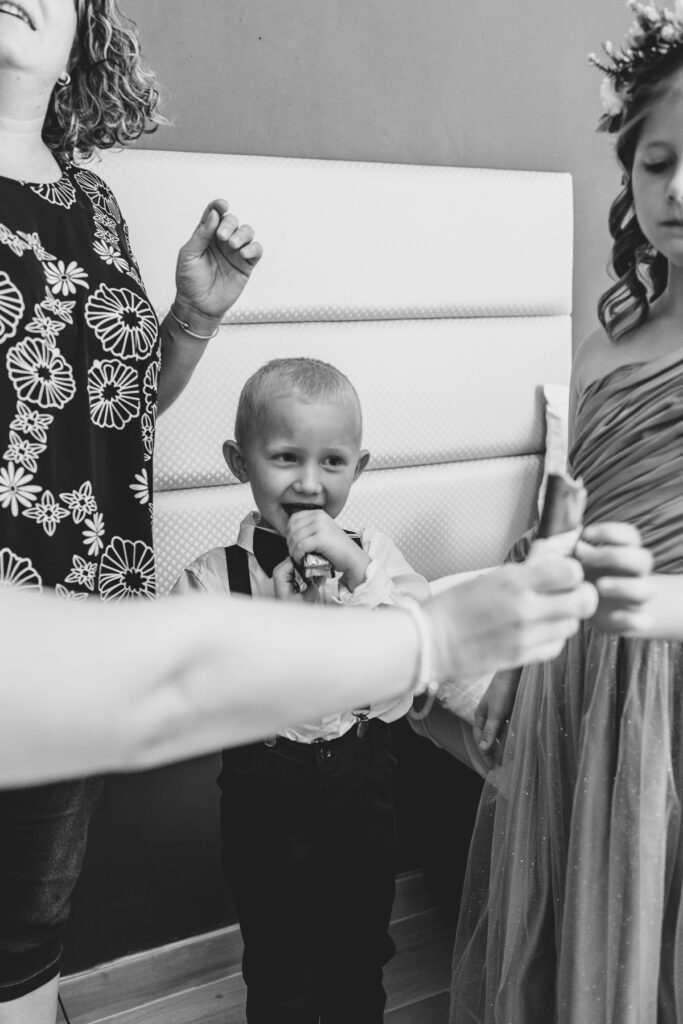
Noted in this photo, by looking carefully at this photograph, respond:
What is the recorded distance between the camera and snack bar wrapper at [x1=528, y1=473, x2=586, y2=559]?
0.77m

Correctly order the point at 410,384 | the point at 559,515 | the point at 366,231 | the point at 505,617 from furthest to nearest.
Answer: the point at 410,384, the point at 366,231, the point at 559,515, the point at 505,617

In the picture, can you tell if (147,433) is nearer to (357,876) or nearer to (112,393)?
(112,393)

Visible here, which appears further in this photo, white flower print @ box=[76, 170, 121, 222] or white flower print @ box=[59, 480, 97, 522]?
white flower print @ box=[76, 170, 121, 222]

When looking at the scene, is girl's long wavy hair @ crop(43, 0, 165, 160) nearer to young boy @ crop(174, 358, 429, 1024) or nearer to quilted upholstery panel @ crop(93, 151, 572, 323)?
quilted upholstery panel @ crop(93, 151, 572, 323)

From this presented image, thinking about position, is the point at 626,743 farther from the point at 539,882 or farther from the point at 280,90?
the point at 280,90

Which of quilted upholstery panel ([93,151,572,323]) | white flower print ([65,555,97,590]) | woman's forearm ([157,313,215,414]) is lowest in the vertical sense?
white flower print ([65,555,97,590])

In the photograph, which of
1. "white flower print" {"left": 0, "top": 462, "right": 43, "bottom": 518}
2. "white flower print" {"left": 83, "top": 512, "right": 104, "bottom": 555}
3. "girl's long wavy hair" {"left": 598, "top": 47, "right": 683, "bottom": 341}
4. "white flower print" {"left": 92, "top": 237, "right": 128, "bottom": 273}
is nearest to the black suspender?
"white flower print" {"left": 83, "top": 512, "right": 104, "bottom": 555}

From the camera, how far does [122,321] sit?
48.2 inches

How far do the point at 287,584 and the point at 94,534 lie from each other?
10.3 inches

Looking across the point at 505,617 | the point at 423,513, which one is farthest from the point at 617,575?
the point at 423,513

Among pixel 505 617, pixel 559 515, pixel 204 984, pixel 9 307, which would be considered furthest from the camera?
pixel 204 984

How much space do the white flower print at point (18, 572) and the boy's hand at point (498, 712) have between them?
64 cm

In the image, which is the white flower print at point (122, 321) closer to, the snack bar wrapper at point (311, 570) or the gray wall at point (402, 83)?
the snack bar wrapper at point (311, 570)

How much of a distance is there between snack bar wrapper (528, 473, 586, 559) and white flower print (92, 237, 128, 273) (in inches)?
28.9
